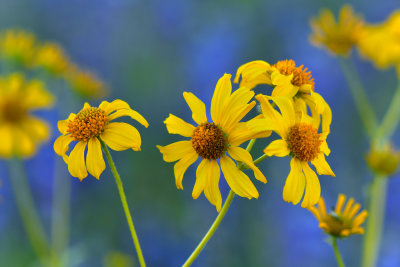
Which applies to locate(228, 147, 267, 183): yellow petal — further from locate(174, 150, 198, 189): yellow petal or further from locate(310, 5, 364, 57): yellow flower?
locate(310, 5, 364, 57): yellow flower

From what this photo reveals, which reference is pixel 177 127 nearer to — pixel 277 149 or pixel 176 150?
pixel 176 150

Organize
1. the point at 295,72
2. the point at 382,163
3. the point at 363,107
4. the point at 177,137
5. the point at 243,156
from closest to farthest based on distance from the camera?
the point at 243,156
the point at 295,72
the point at 382,163
the point at 363,107
the point at 177,137

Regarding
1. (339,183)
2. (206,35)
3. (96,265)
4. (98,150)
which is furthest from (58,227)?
(206,35)

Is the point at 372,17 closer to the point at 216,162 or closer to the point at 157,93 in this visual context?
the point at 157,93

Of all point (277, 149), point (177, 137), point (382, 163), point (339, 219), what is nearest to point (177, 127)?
point (277, 149)

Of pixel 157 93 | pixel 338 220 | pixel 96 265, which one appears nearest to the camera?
pixel 338 220

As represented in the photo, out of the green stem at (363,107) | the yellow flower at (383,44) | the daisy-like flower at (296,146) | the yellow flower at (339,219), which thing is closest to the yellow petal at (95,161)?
the daisy-like flower at (296,146)
